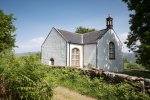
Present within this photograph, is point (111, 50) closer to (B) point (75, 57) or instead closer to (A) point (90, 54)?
(A) point (90, 54)

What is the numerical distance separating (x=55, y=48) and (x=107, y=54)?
29.6ft

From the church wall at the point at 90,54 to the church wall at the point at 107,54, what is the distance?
2.74 ft

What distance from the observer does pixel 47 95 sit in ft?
24.1

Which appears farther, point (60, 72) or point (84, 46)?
point (84, 46)

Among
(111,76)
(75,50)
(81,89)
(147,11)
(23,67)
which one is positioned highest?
(147,11)

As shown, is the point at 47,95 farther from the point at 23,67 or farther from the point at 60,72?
the point at 60,72

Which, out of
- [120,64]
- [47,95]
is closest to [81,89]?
[47,95]

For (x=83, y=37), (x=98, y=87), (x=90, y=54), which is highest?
(x=83, y=37)

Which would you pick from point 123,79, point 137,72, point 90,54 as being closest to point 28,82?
point 123,79

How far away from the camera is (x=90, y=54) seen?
2972cm

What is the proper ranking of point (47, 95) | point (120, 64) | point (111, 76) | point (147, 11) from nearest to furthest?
point (47, 95), point (111, 76), point (147, 11), point (120, 64)

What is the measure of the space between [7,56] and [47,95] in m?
2.86

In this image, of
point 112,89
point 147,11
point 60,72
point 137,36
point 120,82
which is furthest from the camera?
point 137,36

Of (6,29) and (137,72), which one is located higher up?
(6,29)
